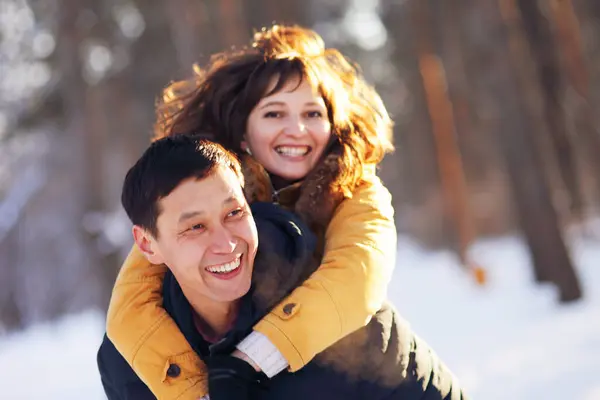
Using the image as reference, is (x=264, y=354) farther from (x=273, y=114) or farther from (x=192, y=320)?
(x=273, y=114)

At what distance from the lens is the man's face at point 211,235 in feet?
5.30

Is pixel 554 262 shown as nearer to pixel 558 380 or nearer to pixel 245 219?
pixel 558 380

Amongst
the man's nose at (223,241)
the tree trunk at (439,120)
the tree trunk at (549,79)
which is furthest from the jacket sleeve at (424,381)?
the tree trunk at (439,120)

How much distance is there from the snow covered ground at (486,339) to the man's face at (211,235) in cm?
315

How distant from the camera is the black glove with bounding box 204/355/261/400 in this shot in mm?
1516

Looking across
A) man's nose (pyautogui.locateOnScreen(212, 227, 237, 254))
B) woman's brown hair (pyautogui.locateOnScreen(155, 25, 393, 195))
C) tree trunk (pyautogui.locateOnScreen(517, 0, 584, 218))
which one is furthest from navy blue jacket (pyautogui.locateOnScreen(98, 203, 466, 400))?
tree trunk (pyautogui.locateOnScreen(517, 0, 584, 218))

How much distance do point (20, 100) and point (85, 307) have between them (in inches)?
293

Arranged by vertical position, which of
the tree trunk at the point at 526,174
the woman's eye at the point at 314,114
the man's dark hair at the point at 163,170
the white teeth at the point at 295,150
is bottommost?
the man's dark hair at the point at 163,170

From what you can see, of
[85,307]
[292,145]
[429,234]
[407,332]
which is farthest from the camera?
[429,234]

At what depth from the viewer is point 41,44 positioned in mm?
11258

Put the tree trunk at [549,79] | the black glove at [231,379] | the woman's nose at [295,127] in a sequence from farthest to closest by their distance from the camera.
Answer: the tree trunk at [549,79]
the woman's nose at [295,127]
the black glove at [231,379]

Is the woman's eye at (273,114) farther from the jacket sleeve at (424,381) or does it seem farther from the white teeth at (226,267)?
the jacket sleeve at (424,381)

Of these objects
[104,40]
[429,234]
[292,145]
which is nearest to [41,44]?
[104,40]

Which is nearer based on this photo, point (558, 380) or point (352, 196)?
point (352, 196)
